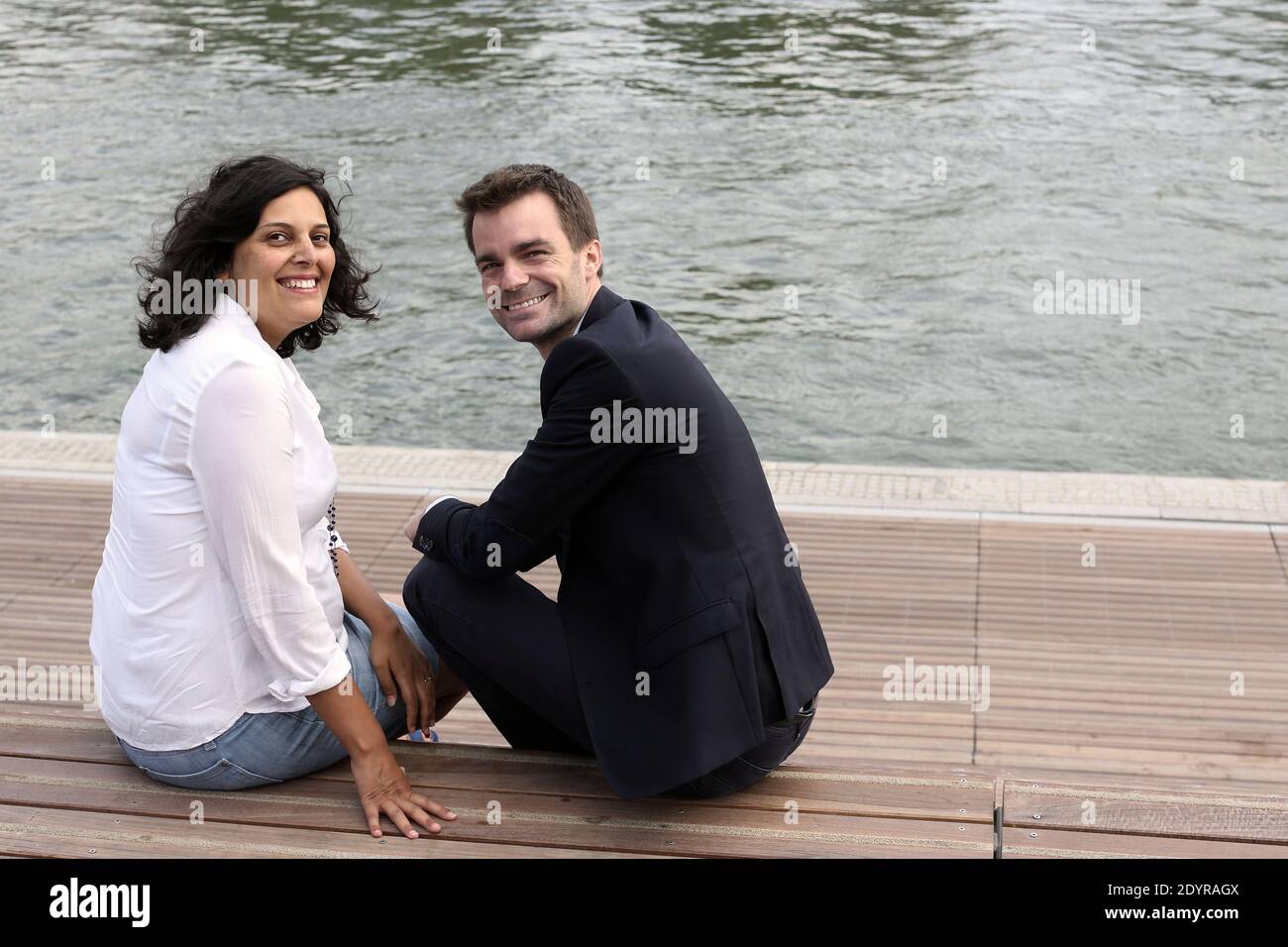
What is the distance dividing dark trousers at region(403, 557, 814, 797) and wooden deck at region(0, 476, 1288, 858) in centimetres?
7

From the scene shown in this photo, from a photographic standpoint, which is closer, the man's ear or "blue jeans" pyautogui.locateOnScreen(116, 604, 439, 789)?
"blue jeans" pyautogui.locateOnScreen(116, 604, 439, 789)

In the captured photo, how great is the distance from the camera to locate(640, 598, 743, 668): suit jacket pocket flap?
234 cm

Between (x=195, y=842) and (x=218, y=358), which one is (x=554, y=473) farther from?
(x=195, y=842)

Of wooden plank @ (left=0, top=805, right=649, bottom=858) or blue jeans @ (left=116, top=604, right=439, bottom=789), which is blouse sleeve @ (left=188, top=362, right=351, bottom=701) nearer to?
blue jeans @ (left=116, top=604, right=439, bottom=789)

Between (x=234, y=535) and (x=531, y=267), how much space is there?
715 mm

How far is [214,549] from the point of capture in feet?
7.66

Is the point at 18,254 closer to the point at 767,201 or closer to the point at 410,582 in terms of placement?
the point at 767,201

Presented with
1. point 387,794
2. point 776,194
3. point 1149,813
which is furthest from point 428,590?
point 776,194

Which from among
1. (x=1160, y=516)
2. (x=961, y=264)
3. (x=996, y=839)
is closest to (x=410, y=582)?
(x=996, y=839)

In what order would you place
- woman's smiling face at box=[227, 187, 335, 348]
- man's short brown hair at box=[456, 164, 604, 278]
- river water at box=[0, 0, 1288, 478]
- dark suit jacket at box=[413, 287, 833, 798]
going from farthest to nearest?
1. river water at box=[0, 0, 1288, 478]
2. man's short brown hair at box=[456, 164, 604, 278]
3. woman's smiling face at box=[227, 187, 335, 348]
4. dark suit jacket at box=[413, 287, 833, 798]

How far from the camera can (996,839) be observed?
2.31 m

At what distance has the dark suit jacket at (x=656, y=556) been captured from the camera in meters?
2.35

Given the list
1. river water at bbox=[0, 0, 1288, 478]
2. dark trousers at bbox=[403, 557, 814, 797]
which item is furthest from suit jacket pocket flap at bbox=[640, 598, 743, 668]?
river water at bbox=[0, 0, 1288, 478]
